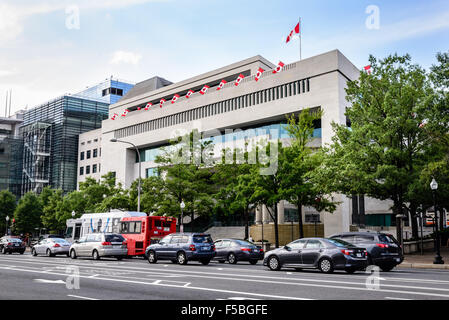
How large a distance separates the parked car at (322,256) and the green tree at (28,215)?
59.1 m

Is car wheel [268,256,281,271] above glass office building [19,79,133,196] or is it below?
below

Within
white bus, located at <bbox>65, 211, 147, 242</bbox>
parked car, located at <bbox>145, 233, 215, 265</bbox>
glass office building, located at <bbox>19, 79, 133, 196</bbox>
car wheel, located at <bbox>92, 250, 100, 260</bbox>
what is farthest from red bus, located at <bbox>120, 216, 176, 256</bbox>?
glass office building, located at <bbox>19, 79, 133, 196</bbox>

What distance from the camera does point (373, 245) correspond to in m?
18.6

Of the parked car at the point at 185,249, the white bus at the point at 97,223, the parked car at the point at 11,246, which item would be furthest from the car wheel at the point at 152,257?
the parked car at the point at 11,246

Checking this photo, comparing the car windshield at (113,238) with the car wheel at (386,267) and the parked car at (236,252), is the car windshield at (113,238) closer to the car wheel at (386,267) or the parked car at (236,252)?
the parked car at (236,252)

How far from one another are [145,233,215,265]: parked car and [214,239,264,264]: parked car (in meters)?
1.73

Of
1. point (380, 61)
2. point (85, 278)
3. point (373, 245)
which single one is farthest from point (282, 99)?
point (85, 278)

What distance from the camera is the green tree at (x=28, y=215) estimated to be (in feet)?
222

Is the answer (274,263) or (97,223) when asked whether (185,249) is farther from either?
(97,223)

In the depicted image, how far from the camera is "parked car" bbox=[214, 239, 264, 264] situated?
78.8 feet

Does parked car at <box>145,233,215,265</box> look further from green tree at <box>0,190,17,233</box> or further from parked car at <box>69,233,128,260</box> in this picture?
green tree at <box>0,190,17,233</box>

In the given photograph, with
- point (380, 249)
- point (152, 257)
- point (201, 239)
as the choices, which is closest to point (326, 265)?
point (380, 249)
